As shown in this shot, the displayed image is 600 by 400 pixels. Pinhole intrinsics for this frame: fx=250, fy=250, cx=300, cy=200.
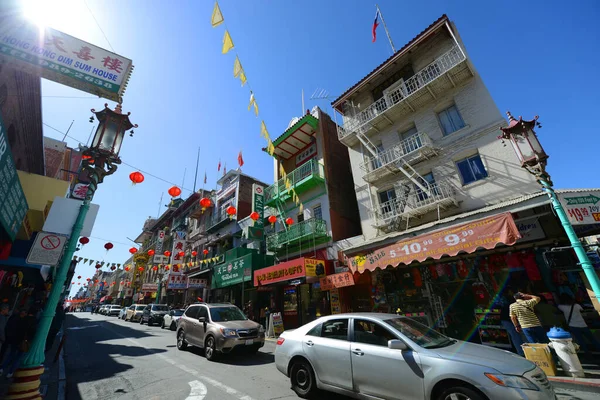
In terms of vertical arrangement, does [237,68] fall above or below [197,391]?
above

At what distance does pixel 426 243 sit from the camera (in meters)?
9.24

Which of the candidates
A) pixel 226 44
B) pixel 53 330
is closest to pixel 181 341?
pixel 53 330

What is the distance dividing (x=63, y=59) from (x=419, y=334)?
9.49 meters

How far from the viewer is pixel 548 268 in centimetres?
870

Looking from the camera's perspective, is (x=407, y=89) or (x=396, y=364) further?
(x=407, y=89)

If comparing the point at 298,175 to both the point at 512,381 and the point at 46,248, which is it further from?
the point at 512,381

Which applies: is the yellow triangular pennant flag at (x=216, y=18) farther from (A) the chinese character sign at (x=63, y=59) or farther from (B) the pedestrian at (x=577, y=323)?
(B) the pedestrian at (x=577, y=323)

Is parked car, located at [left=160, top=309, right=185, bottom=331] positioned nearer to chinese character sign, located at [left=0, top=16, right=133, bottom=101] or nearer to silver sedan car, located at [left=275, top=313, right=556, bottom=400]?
silver sedan car, located at [left=275, top=313, right=556, bottom=400]

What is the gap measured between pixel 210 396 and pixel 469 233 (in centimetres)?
865

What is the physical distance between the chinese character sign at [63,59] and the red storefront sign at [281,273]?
10818 mm

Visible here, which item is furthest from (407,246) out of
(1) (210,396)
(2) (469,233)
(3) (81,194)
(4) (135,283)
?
(4) (135,283)

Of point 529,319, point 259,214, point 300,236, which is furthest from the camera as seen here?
point 259,214

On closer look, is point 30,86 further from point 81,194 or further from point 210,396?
point 210,396

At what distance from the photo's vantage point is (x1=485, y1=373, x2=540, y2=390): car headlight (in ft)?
10.3
